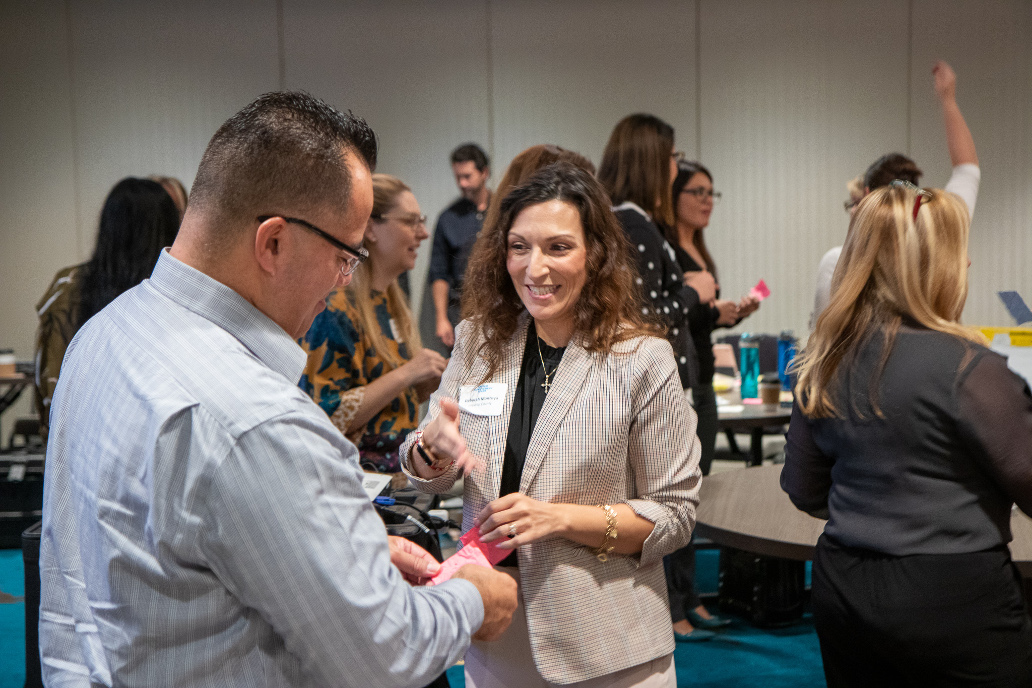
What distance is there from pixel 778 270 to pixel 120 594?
6202 mm

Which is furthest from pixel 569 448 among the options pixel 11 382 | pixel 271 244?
pixel 11 382

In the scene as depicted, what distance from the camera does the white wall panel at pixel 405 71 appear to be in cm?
650

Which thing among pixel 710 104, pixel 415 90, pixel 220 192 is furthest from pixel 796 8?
pixel 220 192

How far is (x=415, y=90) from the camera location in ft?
21.6

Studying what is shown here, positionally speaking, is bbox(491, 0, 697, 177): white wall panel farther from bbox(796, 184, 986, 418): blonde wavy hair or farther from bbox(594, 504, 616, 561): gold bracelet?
bbox(594, 504, 616, 561): gold bracelet

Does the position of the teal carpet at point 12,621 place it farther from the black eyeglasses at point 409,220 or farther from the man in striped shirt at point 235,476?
the man in striped shirt at point 235,476

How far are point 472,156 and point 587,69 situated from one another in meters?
1.24

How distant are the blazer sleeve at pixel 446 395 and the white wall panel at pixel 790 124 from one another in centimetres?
501

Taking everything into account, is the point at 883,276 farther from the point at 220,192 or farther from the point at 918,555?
the point at 220,192

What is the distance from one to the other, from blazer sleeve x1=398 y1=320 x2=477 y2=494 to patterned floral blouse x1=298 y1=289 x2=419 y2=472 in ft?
2.09

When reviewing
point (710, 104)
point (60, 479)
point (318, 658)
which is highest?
point (710, 104)

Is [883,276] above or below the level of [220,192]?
below

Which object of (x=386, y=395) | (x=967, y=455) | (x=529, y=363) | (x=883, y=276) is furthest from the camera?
(x=386, y=395)

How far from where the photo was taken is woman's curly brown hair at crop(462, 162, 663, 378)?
5.84 ft
